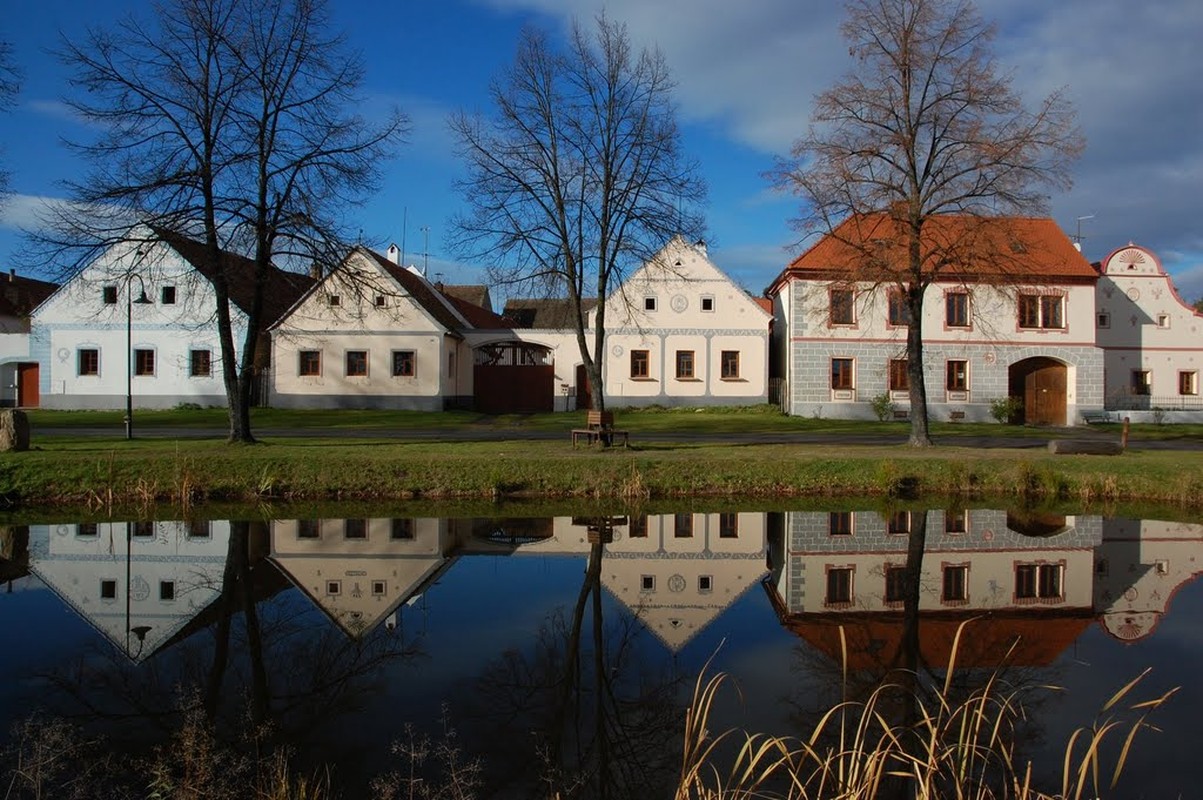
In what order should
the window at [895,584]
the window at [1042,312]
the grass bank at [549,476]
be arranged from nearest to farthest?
the window at [895,584], the grass bank at [549,476], the window at [1042,312]

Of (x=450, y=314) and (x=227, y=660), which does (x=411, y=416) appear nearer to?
(x=450, y=314)

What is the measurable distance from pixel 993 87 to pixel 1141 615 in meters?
14.9

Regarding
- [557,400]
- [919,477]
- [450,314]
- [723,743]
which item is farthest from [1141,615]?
[450,314]

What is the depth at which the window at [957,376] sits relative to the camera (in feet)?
116

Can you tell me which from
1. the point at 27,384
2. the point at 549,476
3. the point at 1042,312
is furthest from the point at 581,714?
the point at 27,384

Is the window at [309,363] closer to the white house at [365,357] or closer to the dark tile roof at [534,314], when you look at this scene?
the white house at [365,357]

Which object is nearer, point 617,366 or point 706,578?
point 706,578

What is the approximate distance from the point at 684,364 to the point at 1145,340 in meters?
20.0

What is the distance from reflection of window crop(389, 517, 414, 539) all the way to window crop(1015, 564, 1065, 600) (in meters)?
8.77

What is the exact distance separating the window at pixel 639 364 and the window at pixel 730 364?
10.6ft

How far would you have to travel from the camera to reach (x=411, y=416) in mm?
33469

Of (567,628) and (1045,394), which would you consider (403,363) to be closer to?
(1045,394)

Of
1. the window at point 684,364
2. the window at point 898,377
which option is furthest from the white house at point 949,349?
the window at point 684,364

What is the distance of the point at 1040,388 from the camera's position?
35.9 m
